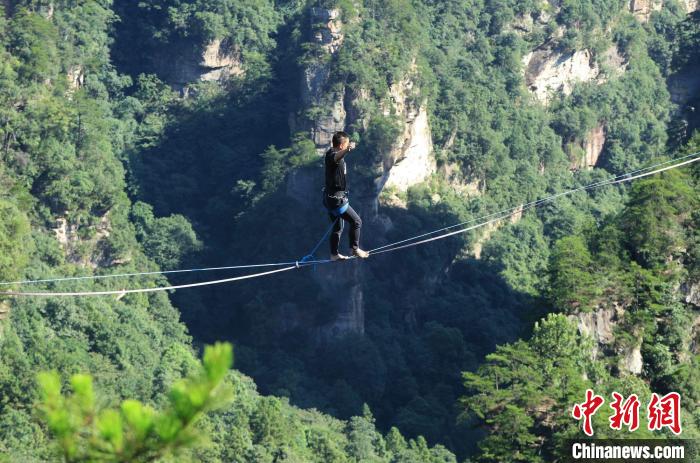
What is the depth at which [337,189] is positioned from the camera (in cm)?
1580

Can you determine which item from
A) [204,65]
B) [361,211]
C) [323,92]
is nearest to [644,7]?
[204,65]

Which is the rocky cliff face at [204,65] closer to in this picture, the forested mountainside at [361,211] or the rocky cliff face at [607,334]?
the forested mountainside at [361,211]

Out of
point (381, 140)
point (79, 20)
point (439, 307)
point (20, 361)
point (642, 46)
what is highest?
point (642, 46)

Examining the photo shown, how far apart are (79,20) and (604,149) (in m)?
27.0

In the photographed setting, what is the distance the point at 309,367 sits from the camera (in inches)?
2153

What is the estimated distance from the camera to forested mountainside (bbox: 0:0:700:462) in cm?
4159

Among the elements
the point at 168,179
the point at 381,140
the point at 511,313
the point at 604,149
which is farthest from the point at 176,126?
the point at 604,149

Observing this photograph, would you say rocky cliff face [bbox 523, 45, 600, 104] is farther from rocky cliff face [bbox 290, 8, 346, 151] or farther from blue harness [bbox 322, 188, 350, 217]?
blue harness [bbox 322, 188, 350, 217]

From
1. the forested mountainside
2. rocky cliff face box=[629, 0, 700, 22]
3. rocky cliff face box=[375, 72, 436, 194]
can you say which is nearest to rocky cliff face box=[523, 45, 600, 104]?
the forested mountainside

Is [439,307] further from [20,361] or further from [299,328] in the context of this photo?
[20,361]

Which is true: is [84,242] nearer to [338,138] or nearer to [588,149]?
[588,149]

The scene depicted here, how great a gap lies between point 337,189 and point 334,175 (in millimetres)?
179

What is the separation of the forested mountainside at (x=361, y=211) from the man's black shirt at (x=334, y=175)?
65.1 feet

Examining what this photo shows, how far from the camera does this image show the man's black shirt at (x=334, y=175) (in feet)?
51.1
